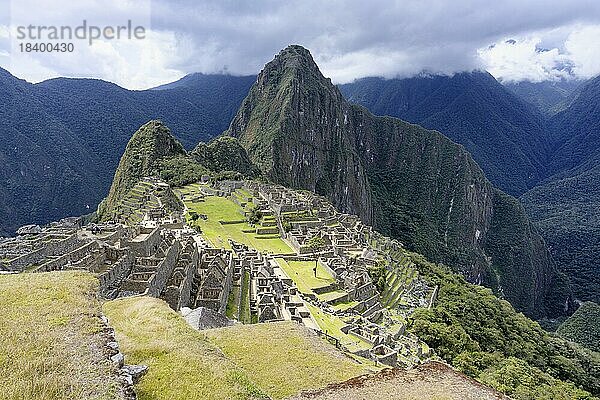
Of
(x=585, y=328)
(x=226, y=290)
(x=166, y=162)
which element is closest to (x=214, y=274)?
(x=226, y=290)

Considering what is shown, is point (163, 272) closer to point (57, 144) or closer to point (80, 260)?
point (80, 260)

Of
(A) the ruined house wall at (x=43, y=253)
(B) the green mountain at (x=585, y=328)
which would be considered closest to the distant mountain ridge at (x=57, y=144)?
(A) the ruined house wall at (x=43, y=253)

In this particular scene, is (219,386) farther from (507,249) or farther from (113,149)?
(507,249)

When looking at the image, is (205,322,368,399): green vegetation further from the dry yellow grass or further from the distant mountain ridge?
the distant mountain ridge

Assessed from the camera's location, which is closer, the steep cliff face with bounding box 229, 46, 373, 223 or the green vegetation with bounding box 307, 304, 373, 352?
the green vegetation with bounding box 307, 304, 373, 352

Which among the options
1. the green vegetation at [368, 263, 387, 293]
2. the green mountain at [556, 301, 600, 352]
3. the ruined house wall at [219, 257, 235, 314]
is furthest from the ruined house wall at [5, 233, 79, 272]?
the green mountain at [556, 301, 600, 352]

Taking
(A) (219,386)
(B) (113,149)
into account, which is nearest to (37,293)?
(A) (219,386)
